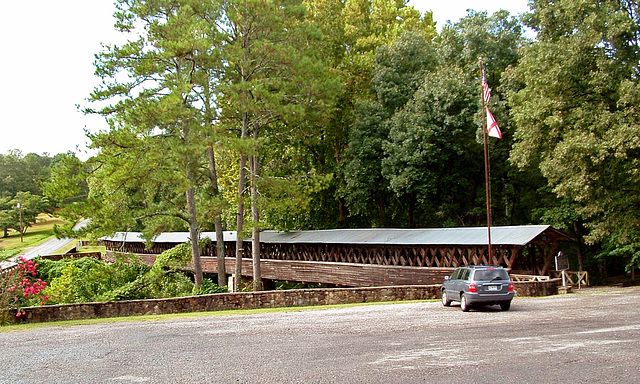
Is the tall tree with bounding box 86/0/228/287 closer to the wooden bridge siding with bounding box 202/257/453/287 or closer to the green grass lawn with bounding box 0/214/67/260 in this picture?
the wooden bridge siding with bounding box 202/257/453/287

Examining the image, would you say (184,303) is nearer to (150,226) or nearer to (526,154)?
(150,226)

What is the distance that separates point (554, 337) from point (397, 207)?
2697 cm

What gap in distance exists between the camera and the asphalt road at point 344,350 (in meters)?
7.21

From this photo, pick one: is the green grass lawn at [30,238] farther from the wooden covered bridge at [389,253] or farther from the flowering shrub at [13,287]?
the flowering shrub at [13,287]

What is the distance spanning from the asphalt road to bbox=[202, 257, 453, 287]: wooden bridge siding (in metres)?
8.66

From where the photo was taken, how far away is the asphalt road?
721cm

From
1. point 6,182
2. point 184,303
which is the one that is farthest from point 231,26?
point 6,182

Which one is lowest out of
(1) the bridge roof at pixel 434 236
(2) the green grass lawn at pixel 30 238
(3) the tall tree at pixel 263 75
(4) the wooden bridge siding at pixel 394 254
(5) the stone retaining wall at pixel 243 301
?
(5) the stone retaining wall at pixel 243 301

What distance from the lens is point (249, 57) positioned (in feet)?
83.9

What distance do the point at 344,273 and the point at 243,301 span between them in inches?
354

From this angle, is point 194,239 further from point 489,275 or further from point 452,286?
point 489,275

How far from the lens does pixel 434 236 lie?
2423 centimetres

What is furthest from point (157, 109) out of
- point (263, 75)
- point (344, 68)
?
point (344, 68)

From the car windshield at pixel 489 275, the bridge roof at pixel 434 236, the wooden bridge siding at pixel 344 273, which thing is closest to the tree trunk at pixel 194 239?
the wooden bridge siding at pixel 344 273
